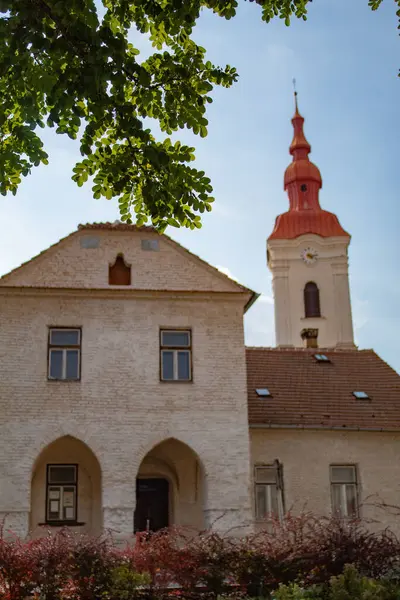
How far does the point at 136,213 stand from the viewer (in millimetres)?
10734

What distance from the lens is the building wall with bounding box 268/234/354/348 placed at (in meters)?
49.5

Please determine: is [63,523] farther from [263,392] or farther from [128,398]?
[263,392]

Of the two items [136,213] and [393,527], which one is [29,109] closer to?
[136,213]

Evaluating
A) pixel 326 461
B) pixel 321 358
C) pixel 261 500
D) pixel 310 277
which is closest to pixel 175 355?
pixel 261 500

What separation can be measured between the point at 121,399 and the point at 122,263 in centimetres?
364

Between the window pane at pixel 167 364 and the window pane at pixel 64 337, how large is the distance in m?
2.19

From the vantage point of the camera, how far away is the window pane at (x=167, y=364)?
22.0 meters

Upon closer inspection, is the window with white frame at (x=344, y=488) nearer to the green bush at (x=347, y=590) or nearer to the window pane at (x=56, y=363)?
the window pane at (x=56, y=363)

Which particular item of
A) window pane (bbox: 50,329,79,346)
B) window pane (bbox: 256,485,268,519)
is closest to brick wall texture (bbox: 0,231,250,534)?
window pane (bbox: 50,329,79,346)

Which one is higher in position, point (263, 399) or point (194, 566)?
point (263, 399)

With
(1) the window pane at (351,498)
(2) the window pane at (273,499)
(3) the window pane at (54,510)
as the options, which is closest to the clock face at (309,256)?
(1) the window pane at (351,498)

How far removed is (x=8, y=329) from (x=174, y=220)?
12138 mm

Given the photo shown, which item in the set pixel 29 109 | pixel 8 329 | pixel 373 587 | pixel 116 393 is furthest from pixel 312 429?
pixel 29 109

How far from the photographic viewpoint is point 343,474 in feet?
78.2
